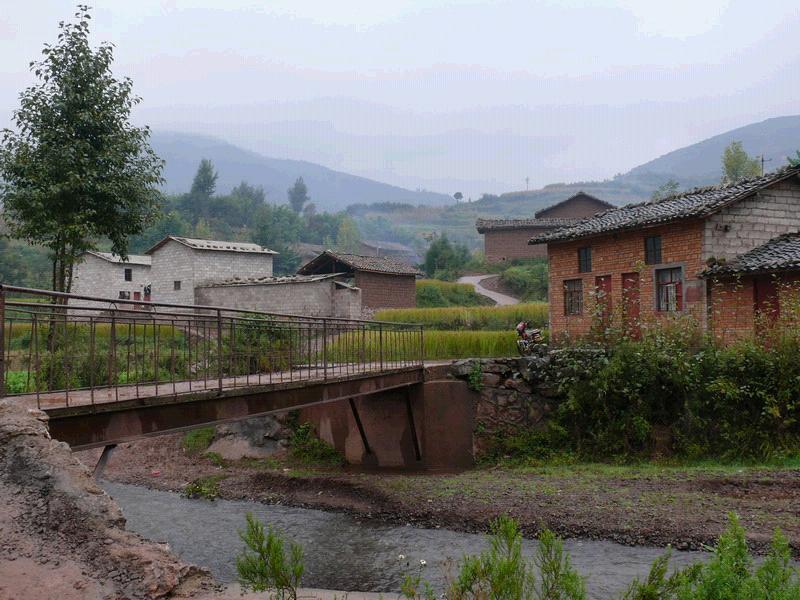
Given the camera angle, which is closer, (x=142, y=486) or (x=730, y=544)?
(x=730, y=544)

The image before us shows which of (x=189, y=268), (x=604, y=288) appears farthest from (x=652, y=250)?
(x=189, y=268)

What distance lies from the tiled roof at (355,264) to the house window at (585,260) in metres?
13.9

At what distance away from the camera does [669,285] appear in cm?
1714

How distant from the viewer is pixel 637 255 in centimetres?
1797

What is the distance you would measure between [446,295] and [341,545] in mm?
28847

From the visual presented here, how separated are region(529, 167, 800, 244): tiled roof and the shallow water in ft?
32.0

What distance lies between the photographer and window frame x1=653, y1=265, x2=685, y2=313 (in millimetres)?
16766

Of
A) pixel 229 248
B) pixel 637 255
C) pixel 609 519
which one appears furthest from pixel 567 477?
pixel 229 248

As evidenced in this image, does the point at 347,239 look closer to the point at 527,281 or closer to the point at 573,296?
the point at 527,281

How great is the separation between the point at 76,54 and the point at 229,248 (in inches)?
814

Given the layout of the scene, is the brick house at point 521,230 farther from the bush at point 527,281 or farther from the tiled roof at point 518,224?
the bush at point 527,281

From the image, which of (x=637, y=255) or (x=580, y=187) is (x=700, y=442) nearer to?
(x=637, y=255)

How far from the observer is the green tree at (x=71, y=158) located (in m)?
14.3

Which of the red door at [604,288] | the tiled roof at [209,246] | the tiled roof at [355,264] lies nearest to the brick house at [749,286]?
the red door at [604,288]
